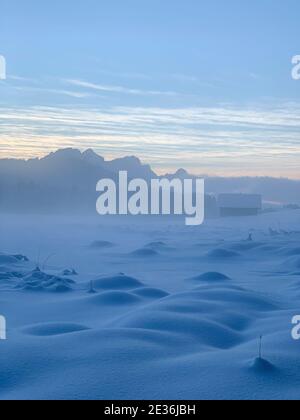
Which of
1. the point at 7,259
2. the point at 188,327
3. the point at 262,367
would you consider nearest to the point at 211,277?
the point at 188,327

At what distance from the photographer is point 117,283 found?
11.9 meters

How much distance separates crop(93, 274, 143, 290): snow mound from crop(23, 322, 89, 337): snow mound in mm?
4298

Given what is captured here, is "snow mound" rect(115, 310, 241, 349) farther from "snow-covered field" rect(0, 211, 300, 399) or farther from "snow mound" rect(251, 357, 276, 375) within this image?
"snow mound" rect(251, 357, 276, 375)

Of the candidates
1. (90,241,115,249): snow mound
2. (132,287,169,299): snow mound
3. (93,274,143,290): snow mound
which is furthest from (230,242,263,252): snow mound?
(132,287,169,299): snow mound

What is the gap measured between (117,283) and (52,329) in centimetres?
488

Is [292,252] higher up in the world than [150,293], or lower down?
higher up

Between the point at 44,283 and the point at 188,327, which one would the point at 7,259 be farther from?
the point at 188,327

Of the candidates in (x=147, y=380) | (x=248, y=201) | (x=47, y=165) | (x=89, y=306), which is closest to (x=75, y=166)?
(x=47, y=165)

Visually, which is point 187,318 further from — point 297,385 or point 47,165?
point 47,165

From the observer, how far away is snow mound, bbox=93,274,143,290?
460 inches

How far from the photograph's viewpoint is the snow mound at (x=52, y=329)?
687 centimetres
